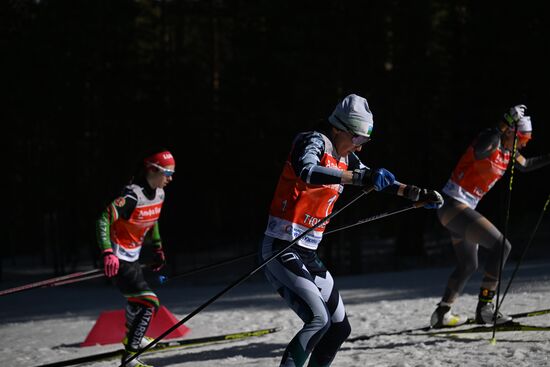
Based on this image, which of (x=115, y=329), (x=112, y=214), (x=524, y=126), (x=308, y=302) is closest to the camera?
(x=308, y=302)

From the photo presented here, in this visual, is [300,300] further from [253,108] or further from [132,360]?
[253,108]

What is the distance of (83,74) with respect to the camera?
18469 mm

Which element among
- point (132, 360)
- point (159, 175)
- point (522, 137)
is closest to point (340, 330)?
point (132, 360)

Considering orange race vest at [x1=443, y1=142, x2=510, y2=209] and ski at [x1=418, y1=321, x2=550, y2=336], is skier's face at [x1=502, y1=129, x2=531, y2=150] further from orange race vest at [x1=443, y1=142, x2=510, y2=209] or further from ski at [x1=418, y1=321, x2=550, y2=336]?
ski at [x1=418, y1=321, x2=550, y2=336]

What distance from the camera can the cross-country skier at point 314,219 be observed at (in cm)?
438

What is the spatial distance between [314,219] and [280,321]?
418 centimetres

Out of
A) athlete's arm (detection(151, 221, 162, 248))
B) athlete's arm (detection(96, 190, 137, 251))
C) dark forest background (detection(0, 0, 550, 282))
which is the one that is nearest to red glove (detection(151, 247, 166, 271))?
athlete's arm (detection(151, 221, 162, 248))

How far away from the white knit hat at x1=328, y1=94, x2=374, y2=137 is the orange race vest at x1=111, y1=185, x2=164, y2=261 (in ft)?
8.62

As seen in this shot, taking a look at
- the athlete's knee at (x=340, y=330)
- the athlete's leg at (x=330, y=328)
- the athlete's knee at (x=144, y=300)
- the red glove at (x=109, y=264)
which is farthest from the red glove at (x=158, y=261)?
the athlete's knee at (x=340, y=330)

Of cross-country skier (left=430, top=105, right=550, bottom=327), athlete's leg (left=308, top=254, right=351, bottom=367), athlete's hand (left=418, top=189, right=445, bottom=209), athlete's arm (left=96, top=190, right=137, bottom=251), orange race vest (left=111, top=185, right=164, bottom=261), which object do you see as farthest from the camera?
cross-country skier (left=430, top=105, right=550, bottom=327)

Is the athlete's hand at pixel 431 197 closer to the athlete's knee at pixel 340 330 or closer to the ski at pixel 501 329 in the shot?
the athlete's knee at pixel 340 330

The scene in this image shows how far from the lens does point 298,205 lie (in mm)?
4609

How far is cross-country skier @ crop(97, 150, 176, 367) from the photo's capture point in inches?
250

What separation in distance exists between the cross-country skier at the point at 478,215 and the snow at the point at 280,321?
0.40m
